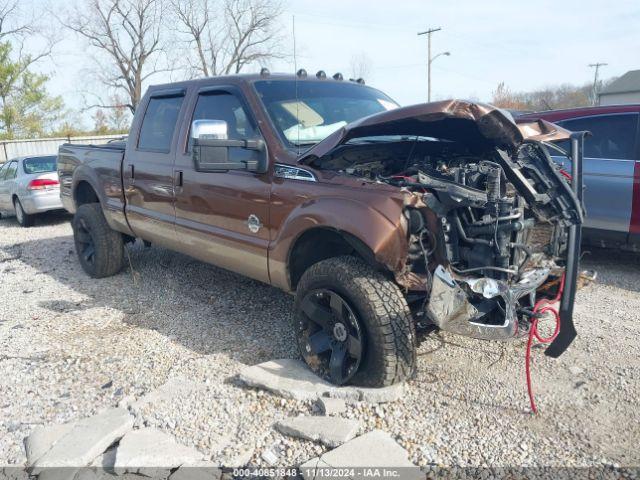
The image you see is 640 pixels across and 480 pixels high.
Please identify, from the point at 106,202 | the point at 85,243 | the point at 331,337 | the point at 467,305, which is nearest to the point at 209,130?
the point at 331,337

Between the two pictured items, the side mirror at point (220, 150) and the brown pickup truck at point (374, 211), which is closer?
the brown pickup truck at point (374, 211)

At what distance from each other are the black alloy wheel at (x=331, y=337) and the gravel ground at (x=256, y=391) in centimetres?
28

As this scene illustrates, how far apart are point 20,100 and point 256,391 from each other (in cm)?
3607

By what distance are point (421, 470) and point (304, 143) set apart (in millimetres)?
2222

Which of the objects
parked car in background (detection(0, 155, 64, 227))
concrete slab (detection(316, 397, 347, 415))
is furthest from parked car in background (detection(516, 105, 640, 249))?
parked car in background (detection(0, 155, 64, 227))

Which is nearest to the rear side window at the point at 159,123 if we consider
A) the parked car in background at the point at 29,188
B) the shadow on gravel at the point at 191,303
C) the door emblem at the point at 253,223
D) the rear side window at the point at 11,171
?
the door emblem at the point at 253,223

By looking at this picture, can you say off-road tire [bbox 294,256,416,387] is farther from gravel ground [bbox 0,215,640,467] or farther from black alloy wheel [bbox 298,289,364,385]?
gravel ground [bbox 0,215,640,467]

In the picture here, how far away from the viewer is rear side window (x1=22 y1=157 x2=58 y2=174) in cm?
1064

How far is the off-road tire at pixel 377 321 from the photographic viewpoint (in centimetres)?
296

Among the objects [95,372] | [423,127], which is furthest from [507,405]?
[95,372]

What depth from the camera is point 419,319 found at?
10.9ft

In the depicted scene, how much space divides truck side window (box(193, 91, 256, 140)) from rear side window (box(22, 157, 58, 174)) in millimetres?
7588

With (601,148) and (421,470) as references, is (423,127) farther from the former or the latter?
(601,148)

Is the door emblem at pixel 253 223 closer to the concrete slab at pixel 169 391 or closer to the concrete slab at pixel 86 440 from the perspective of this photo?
the concrete slab at pixel 169 391
